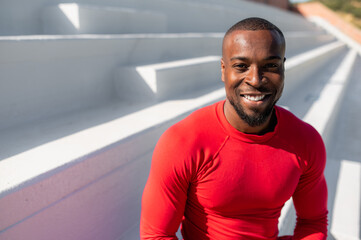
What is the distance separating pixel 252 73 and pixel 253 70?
0.01 m

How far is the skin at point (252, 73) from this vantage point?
3.29 feet

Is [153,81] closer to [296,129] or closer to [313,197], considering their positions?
[296,129]

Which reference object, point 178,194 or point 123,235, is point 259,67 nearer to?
point 178,194

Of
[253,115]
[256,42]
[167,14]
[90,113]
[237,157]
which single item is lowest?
[90,113]

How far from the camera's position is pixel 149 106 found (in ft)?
6.84

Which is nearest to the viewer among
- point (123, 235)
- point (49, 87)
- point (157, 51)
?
point (123, 235)

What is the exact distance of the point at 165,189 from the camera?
1.01m

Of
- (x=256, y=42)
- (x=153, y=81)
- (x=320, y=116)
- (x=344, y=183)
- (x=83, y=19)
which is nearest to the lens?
(x=256, y=42)

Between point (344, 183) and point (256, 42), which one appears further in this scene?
point (344, 183)

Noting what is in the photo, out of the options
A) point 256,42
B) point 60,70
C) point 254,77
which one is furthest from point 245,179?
point 60,70

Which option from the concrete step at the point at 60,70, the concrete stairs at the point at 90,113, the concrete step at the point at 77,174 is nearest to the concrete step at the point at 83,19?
the concrete stairs at the point at 90,113

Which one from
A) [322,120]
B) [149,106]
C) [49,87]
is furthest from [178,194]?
[322,120]

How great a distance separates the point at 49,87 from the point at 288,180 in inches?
59.6

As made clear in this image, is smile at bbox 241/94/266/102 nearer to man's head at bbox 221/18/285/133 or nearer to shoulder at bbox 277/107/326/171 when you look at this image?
man's head at bbox 221/18/285/133
